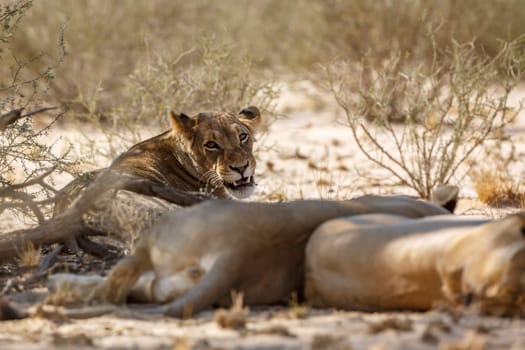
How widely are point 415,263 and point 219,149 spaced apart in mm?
3459

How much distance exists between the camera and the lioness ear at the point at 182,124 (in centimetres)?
773

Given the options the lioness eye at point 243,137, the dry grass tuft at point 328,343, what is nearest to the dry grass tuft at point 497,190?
the lioness eye at point 243,137

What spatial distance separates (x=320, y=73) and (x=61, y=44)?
10.1 meters

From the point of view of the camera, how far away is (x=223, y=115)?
795 centimetres

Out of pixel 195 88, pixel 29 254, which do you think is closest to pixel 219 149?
pixel 29 254

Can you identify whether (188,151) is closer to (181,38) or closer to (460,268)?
(460,268)

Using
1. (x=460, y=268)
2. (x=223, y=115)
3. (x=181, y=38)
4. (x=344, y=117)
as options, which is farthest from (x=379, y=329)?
(x=181, y=38)

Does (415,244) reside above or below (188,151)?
below

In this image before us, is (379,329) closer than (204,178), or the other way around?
(379,329)

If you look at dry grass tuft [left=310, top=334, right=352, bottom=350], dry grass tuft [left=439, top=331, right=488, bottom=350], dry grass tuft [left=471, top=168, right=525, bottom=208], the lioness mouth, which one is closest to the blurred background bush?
dry grass tuft [left=471, top=168, right=525, bottom=208]

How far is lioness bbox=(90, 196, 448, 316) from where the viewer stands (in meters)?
4.75

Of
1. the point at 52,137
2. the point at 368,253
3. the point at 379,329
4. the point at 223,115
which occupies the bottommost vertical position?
the point at 379,329

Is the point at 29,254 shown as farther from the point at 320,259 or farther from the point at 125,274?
the point at 320,259

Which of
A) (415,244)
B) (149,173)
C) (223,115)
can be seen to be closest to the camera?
(415,244)
